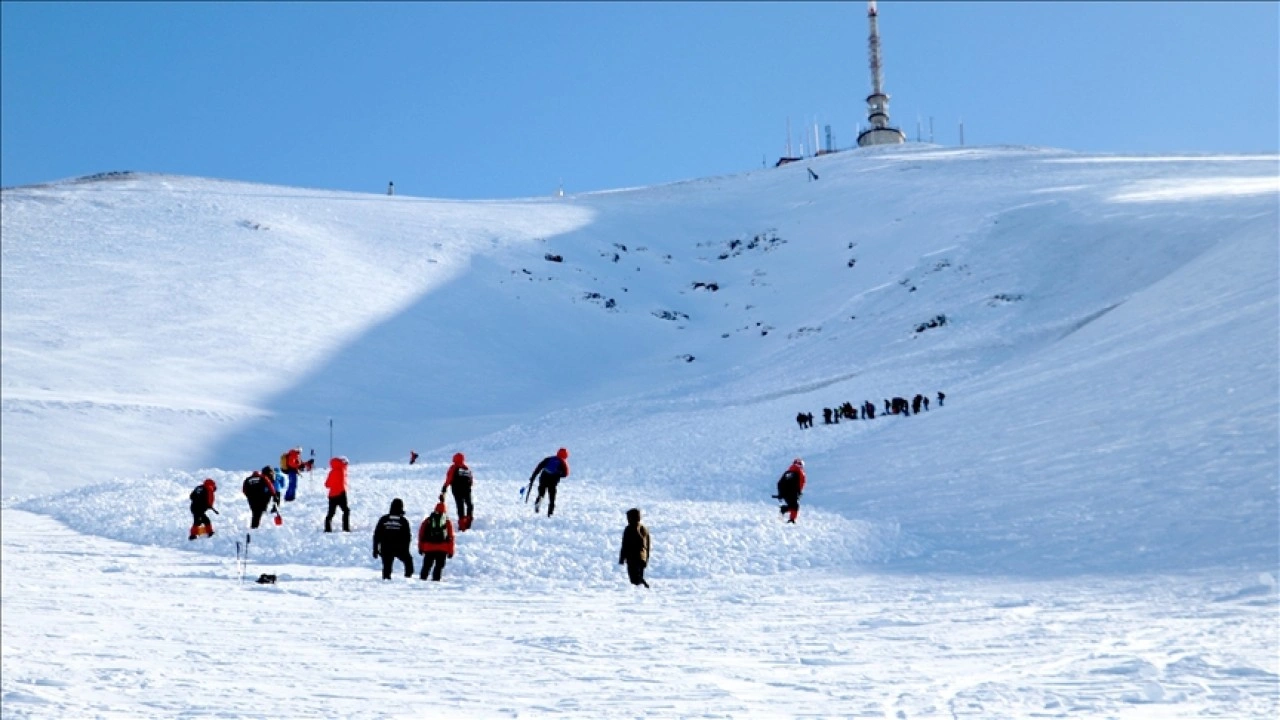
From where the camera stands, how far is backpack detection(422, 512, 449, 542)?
15.3 metres

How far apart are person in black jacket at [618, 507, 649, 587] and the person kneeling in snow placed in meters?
8.14

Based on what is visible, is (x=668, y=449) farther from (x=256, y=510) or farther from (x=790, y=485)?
(x=256, y=510)

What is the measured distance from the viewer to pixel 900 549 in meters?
18.0

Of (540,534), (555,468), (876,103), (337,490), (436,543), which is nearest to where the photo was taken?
(436,543)

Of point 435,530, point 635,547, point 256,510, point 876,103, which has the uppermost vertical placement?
point 876,103

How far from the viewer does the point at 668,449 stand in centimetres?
3325

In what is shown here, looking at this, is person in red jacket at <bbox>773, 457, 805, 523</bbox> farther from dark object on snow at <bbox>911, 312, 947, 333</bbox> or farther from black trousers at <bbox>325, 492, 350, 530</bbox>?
dark object on snow at <bbox>911, 312, 947, 333</bbox>

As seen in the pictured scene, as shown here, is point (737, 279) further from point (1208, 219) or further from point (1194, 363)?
point (1194, 363)

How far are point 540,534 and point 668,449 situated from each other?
15435 mm

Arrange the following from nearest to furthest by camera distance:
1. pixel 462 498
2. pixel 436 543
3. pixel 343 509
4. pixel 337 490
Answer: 1. pixel 436 543
2. pixel 337 490
3. pixel 343 509
4. pixel 462 498

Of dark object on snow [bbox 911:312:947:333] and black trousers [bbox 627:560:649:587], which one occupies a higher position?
dark object on snow [bbox 911:312:947:333]

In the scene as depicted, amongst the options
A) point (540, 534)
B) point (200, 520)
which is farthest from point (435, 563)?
point (200, 520)

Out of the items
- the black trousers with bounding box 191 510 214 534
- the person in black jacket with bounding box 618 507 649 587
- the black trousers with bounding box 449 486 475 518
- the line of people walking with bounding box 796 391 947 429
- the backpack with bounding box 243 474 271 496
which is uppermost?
the line of people walking with bounding box 796 391 947 429

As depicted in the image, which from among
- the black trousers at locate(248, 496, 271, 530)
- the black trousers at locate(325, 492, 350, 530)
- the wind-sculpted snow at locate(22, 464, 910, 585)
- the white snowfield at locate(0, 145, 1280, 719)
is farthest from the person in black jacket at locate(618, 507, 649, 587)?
the black trousers at locate(248, 496, 271, 530)
